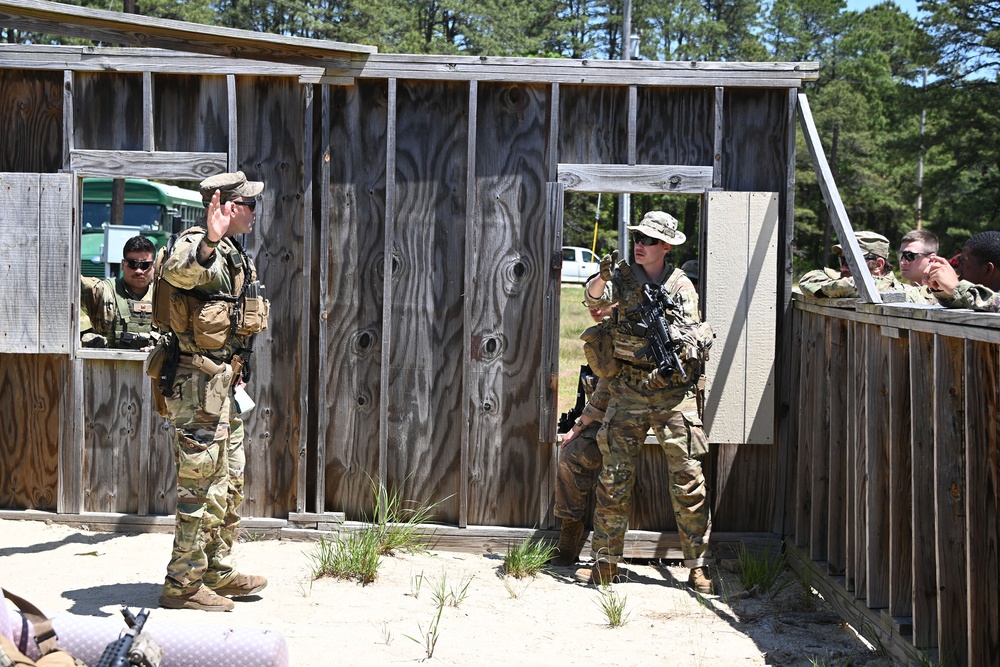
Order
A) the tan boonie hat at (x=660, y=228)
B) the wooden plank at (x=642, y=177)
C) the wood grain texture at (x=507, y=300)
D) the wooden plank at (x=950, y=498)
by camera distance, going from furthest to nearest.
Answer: the wood grain texture at (x=507, y=300), the wooden plank at (x=642, y=177), the tan boonie hat at (x=660, y=228), the wooden plank at (x=950, y=498)

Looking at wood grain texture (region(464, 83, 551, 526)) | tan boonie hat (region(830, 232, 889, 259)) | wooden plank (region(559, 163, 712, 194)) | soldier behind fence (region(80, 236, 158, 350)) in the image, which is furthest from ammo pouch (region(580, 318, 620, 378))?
soldier behind fence (region(80, 236, 158, 350))

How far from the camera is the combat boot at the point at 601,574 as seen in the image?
593 centimetres

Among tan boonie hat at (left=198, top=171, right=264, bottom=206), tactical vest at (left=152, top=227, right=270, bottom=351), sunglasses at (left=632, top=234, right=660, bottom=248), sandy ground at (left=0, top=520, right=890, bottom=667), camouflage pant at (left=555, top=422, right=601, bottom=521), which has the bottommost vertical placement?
sandy ground at (left=0, top=520, right=890, bottom=667)

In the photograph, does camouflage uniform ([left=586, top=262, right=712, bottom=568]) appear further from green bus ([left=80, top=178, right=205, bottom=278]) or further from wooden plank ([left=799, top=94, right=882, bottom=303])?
green bus ([left=80, top=178, right=205, bottom=278])

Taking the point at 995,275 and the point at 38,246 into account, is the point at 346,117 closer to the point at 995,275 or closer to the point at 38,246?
the point at 38,246

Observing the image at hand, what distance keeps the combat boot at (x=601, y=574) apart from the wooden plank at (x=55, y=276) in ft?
11.3

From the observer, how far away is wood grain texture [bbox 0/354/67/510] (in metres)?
6.56

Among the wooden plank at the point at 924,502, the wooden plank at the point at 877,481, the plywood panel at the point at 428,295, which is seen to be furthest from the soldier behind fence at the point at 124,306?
the wooden plank at the point at 924,502

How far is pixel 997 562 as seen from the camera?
3561 millimetres

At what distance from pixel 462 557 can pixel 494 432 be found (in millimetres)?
796

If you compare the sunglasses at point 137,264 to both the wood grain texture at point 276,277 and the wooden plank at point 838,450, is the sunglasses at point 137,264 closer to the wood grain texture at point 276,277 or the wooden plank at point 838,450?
the wood grain texture at point 276,277

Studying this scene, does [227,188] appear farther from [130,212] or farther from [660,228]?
[130,212]

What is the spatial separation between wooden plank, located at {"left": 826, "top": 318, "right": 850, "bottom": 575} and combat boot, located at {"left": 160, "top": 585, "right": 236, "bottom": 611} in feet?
10.2

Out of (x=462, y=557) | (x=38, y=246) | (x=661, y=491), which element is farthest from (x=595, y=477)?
(x=38, y=246)
